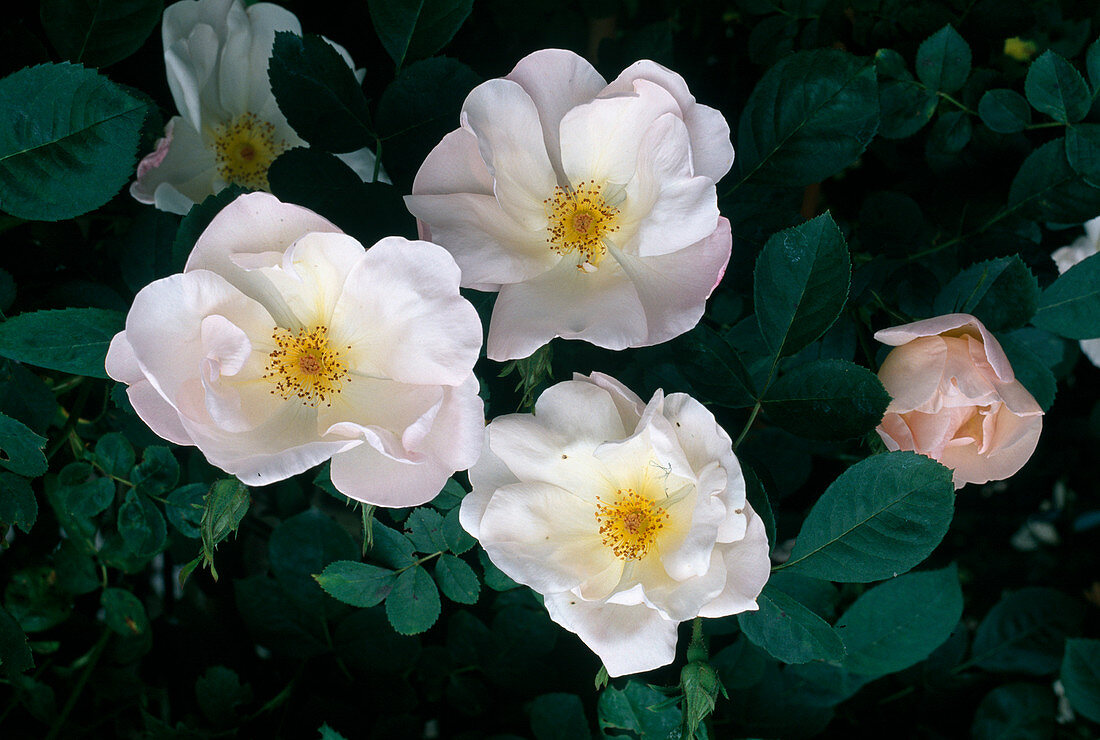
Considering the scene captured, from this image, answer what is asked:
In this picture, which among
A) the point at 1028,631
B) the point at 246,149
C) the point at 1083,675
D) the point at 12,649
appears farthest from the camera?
the point at 1028,631

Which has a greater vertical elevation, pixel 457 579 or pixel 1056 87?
pixel 1056 87

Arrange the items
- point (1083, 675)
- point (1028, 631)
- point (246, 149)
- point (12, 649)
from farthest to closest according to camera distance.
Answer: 1. point (1028, 631)
2. point (1083, 675)
3. point (246, 149)
4. point (12, 649)

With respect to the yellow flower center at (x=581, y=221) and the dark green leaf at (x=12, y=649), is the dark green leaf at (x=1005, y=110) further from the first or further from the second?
the dark green leaf at (x=12, y=649)

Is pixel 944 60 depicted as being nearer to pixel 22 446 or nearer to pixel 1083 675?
pixel 1083 675

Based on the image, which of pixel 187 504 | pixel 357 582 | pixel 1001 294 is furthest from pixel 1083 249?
pixel 187 504

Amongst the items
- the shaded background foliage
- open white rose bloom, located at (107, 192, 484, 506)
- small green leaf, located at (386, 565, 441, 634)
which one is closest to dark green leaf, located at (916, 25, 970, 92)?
the shaded background foliage

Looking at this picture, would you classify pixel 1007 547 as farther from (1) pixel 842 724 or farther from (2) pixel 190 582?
(2) pixel 190 582
